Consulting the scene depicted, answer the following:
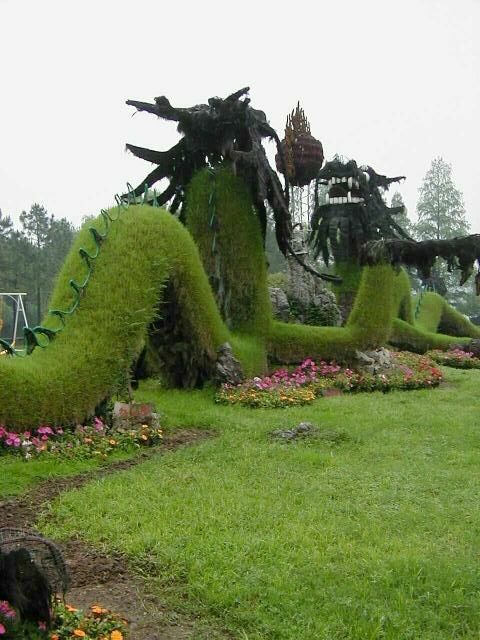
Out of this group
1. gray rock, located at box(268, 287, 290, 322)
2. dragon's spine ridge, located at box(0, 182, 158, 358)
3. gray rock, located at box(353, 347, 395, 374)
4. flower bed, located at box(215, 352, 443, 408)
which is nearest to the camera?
dragon's spine ridge, located at box(0, 182, 158, 358)

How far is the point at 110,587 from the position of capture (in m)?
3.43

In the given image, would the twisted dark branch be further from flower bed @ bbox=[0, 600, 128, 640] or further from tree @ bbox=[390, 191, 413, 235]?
tree @ bbox=[390, 191, 413, 235]

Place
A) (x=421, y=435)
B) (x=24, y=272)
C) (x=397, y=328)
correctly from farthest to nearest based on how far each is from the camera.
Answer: (x=24, y=272), (x=397, y=328), (x=421, y=435)

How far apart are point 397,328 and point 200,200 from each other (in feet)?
24.6

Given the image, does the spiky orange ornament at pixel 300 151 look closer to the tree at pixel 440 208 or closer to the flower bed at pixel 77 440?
the flower bed at pixel 77 440

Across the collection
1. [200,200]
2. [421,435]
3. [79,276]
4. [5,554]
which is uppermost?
[200,200]

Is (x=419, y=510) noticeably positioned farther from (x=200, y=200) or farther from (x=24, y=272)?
(x=24, y=272)

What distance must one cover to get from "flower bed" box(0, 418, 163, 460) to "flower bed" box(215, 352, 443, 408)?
7.39 feet

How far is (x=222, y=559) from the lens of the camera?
3641mm

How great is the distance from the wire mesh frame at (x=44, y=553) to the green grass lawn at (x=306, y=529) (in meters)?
0.64

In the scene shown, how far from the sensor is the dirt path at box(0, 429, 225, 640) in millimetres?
3051

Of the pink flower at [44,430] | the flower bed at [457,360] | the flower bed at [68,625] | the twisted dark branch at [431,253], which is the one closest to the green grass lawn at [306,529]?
the flower bed at [68,625]

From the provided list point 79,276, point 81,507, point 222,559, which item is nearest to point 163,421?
point 79,276

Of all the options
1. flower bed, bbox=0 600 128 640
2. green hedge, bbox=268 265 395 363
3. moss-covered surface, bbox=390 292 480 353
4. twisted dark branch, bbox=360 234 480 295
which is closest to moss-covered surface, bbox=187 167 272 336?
green hedge, bbox=268 265 395 363
